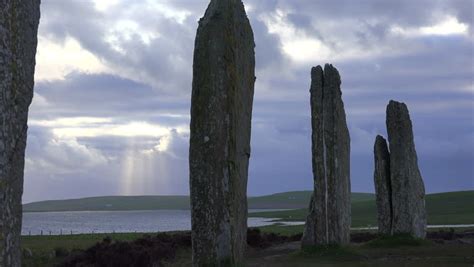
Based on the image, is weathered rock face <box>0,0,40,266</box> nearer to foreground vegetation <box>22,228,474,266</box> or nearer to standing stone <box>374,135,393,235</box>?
foreground vegetation <box>22,228,474,266</box>

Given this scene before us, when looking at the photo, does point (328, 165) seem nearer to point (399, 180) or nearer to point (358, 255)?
point (358, 255)

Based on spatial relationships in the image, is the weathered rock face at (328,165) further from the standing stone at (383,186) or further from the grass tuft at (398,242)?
the standing stone at (383,186)

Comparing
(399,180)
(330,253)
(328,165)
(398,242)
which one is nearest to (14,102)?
(330,253)

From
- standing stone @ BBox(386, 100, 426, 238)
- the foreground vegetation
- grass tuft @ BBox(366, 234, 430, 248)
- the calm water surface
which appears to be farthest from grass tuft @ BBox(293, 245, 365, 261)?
the calm water surface

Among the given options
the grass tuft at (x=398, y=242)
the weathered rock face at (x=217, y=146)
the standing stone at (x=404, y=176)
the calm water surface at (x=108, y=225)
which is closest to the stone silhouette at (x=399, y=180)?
the standing stone at (x=404, y=176)

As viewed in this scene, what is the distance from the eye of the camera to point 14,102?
275 inches

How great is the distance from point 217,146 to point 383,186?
50.3 feet

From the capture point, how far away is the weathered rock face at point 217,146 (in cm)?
1512

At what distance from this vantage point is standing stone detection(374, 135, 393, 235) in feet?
93.1

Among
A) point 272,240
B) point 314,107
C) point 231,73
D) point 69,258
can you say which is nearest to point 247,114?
point 231,73

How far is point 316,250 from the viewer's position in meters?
23.6

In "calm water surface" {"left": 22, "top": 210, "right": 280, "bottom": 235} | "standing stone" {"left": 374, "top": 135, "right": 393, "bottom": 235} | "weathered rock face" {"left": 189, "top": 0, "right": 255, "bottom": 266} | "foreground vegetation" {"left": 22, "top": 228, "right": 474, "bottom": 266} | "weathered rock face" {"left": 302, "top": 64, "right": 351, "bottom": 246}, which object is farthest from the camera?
"calm water surface" {"left": 22, "top": 210, "right": 280, "bottom": 235}

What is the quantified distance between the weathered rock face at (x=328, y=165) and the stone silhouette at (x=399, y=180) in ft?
12.4

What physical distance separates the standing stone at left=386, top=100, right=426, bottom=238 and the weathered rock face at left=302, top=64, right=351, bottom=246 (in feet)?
12.2
